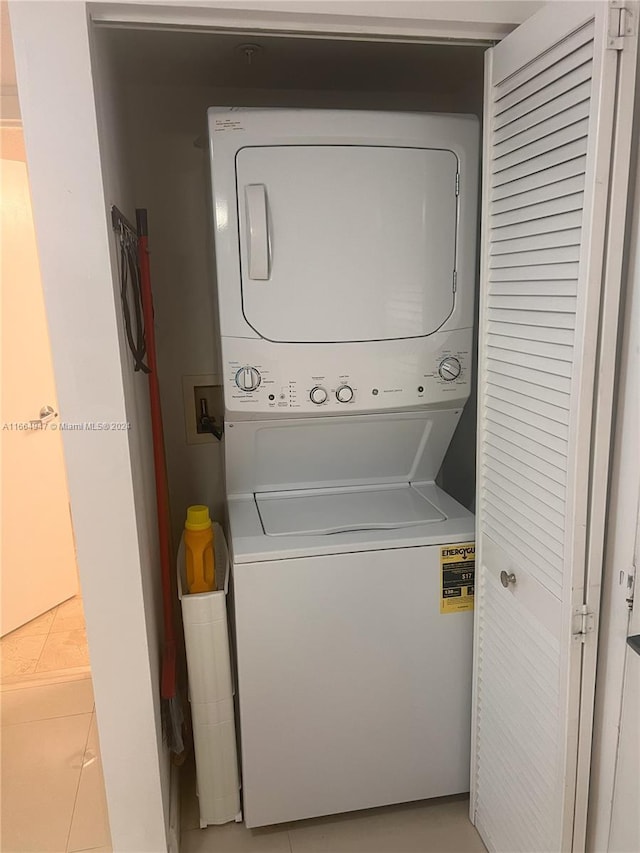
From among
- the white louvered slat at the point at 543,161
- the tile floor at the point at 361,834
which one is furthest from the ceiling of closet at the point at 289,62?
the tile floor at the point at 361,834

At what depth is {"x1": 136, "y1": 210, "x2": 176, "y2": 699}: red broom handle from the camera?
5.51 ft

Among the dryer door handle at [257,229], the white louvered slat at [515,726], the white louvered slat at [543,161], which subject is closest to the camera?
the white louvered slat at [543,161]

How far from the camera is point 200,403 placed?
2.10m

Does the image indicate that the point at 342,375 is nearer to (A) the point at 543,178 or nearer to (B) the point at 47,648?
(A) the point at 543,178

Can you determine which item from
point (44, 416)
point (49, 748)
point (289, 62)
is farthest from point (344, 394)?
point (44, 416)

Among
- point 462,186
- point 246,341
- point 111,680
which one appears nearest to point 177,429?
point 246,341

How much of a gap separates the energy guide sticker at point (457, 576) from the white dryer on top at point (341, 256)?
0.41 m

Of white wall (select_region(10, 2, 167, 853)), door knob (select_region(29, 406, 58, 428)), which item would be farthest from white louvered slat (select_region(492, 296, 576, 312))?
door knob (select_region(29, 406, 58, 428))

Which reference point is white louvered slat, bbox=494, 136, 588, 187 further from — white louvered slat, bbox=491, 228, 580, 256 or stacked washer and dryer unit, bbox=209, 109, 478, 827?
stacked washer and dryer unit, bbox=209, 109, 478, 827

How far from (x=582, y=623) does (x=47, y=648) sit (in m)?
2.36

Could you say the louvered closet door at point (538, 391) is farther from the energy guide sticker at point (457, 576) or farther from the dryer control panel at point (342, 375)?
the dryer control panel at point (342, 375)

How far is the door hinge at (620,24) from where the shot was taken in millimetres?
1036

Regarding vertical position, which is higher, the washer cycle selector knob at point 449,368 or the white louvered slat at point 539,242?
the white louvered slat at point 539,242

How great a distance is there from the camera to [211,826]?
1871 mm
